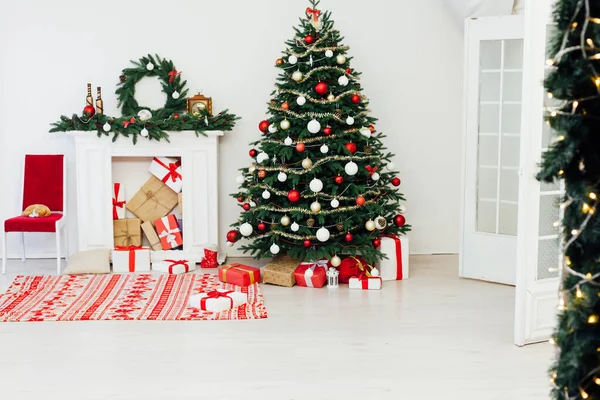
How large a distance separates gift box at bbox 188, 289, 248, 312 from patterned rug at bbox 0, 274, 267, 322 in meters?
0.06

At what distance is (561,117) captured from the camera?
2645 millimetres

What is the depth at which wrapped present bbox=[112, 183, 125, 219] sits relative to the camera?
725 centimetres

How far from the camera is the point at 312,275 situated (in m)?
6.26

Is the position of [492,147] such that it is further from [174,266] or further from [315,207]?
[174,266]

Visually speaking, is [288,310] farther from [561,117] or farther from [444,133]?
[561,117]

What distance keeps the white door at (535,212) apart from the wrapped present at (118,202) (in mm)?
3912

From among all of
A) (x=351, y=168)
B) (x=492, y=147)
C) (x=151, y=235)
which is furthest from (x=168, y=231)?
(x=492, y=147)

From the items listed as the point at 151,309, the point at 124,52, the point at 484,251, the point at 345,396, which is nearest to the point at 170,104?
the point at 124,52

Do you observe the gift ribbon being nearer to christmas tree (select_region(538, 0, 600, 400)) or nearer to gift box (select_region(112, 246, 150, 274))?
gift box (select_region(112, 246, 150, 274))

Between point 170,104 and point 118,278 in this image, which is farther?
point 170,104

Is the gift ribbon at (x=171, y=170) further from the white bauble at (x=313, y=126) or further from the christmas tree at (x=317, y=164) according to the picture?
the white bauble at (x=313, y=126)

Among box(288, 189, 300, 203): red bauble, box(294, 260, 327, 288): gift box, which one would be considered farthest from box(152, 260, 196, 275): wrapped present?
box(288, 189, 300, 203): red bauble

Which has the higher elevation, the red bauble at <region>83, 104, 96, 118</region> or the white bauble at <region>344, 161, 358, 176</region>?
the red bauble at <region>83, 104, 96, 118</region>

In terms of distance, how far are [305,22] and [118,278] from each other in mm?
2618
